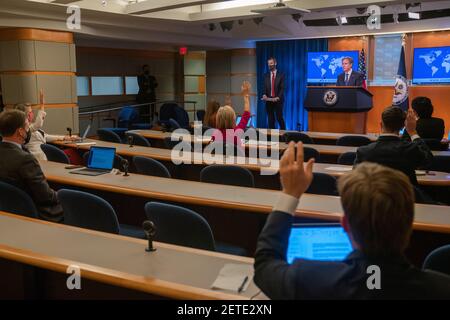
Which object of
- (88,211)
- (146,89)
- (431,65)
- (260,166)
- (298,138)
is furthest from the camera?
(146,89)

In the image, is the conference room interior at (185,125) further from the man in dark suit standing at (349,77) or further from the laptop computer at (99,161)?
the man in dark suit standing at (349,77)

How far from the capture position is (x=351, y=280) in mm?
1265

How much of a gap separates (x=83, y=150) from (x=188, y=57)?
9.30 m

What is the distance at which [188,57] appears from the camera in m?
14.8

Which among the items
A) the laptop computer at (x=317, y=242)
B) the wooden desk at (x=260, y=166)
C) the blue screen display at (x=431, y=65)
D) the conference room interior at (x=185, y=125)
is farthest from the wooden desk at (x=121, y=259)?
the blue screen display at (x=431, y=65)

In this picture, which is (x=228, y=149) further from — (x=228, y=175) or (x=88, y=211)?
(x=88, y=211)

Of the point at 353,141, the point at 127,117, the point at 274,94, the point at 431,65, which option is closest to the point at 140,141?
the point at 353,141

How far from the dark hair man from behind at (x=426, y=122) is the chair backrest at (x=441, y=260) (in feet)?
12.4

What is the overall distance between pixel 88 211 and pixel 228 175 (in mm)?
1380

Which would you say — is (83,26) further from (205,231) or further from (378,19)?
(205,231)

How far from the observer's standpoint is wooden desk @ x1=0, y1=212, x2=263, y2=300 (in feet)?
5.68

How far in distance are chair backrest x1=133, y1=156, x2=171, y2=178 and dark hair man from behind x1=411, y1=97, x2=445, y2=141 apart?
3.05 m

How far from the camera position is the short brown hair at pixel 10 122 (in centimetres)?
330
